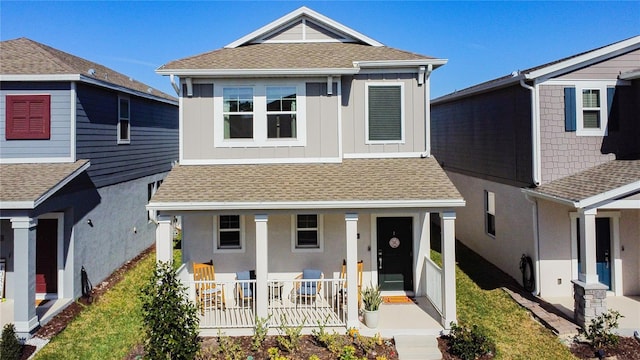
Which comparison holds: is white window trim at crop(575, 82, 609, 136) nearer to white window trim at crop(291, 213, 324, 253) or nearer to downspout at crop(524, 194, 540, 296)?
downspout at crop(524, 194, 540, 296)

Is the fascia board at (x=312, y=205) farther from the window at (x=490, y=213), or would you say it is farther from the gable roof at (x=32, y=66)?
the window at (x=490, y=213)

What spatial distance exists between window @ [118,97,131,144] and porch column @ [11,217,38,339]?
535 cm

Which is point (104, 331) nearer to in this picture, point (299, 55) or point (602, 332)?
point (299, 55)

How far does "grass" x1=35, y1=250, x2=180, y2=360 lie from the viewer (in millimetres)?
9062

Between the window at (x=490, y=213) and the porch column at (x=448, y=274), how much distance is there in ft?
19.6

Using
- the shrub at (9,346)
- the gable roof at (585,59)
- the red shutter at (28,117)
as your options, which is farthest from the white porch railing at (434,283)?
the red shutter at (28,117)

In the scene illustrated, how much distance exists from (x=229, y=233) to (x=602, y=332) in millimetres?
8616

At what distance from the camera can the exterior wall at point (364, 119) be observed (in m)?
11.5

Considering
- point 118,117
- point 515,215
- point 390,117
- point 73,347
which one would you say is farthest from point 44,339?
point 515,215

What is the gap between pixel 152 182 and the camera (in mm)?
18203

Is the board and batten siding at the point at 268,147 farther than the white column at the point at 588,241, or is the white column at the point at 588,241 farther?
the board and batten siding at the point at 268,147

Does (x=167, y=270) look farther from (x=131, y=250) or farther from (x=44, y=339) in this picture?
(x=131, y=250)

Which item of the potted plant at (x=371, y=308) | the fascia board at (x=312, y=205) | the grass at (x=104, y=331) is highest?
the fascia board at (x=312, y=205)

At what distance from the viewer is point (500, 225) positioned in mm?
14156
